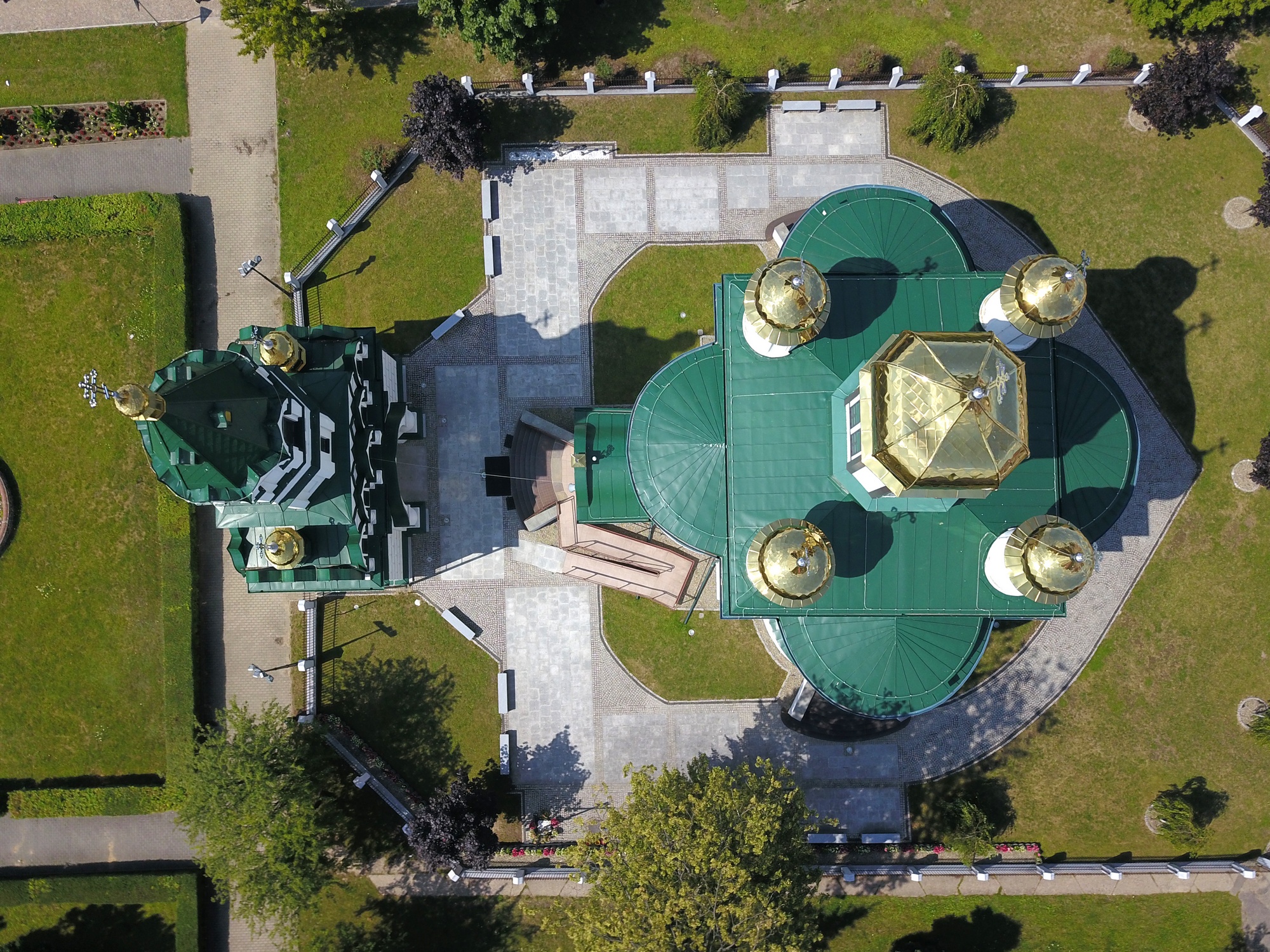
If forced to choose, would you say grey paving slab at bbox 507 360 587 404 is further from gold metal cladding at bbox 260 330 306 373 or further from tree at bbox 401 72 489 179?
gold metal cladding at bbox 260 330 306 373

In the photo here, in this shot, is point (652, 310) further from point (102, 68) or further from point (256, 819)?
point (102, 68)

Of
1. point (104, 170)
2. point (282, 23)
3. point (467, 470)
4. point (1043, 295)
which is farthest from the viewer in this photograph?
point (104, 170)

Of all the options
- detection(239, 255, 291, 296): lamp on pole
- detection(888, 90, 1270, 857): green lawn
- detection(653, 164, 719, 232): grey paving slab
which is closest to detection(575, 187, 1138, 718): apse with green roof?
detection(653, 164, 719, 232): grey paving slab

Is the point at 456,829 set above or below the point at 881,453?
below

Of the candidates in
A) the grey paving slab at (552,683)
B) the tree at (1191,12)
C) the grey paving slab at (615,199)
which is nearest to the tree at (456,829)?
the grey paving slab at (552,683)

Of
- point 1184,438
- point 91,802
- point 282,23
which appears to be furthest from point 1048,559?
point 91,802

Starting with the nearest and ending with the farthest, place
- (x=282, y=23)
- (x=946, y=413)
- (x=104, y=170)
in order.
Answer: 1. (x=946, y=413)
2. (x=282, y=23)
3. (x=104, y=170)
